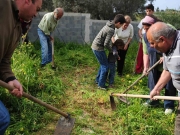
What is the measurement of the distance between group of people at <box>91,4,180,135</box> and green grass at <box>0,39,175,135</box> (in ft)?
1.07

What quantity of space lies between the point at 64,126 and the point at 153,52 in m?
1.84

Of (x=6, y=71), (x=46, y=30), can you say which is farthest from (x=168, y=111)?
(x=46, y=30)

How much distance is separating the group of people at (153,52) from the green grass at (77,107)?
12.8 inches

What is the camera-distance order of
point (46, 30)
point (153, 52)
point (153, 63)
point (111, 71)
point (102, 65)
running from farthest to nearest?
point (46, 30), point (111, 71), point (102, 65), point (153, 63), point (153, 52)

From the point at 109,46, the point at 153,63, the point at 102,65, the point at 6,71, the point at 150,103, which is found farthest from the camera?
the point at 102,65

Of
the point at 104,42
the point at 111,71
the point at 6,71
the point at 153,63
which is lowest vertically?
the point at 111,71

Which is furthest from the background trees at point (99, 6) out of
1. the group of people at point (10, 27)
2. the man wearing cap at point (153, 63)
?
the group of people at point (10, 27)

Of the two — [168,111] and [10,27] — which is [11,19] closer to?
[10,27]

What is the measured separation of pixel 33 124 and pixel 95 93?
1.78 meters

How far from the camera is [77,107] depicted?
15.6 ft

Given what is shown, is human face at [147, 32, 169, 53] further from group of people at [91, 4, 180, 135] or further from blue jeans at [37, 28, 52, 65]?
blue jeans at [37, 28, 52, 65]

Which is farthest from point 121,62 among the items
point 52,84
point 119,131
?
point 119,131

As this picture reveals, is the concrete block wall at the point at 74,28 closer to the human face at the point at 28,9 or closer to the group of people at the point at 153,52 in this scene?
the group of people at the point at 153,52

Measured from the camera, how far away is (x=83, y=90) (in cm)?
561
